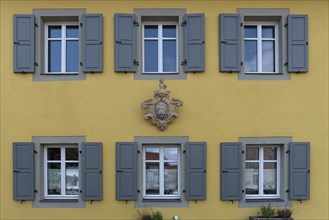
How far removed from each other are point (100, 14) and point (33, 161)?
358 centimetres

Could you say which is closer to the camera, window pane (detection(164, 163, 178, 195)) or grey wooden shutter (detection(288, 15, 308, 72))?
grey wooden shutter (detection(288, 15, 308, 72))

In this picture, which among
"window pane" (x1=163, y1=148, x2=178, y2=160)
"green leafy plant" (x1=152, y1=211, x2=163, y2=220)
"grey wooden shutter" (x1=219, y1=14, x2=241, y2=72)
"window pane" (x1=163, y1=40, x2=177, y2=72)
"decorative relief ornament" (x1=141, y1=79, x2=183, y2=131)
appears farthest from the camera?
"window pane" (x1=163, y1=40, x2=177, y2=72)

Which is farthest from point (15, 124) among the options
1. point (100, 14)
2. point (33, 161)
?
point (100, 14)

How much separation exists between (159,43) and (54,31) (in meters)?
2.48

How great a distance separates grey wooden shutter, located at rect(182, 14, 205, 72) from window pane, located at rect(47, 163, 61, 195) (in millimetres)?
3719

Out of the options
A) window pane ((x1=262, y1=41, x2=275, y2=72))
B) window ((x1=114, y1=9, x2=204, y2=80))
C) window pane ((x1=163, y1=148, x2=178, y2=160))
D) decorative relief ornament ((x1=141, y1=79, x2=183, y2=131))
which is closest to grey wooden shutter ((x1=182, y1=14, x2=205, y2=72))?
window ((x1=114, y1=9, x2=204, y2=80))

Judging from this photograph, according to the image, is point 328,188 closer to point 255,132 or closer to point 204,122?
point 255,132

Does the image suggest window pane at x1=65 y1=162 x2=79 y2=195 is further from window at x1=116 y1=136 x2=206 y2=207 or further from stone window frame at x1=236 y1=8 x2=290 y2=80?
stone window frame at x1=236 y1=8 x2=290 y2=80

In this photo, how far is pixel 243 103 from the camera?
7.78m

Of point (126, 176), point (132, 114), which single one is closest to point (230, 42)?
point (132, 114)

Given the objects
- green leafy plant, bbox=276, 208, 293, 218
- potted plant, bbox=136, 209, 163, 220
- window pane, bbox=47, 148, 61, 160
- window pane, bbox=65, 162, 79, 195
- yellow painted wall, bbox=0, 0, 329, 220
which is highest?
yellow painted wall, bbox=0, 0, 329, 220

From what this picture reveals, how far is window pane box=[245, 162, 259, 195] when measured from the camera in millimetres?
8047

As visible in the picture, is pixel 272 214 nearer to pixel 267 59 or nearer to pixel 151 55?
pixel 267 59

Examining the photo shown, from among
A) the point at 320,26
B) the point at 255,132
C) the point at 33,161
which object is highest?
the point at 320,26
